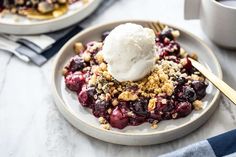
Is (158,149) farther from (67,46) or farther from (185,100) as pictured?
(67,46)

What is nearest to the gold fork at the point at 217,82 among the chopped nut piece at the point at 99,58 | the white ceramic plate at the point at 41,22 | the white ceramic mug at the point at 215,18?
the white ceramic mug at the point at 215,18

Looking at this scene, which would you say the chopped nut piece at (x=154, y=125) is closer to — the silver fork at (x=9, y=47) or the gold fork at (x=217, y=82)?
the gold fork at (x=217, y=82)

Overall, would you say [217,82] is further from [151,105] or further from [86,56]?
[86,56]

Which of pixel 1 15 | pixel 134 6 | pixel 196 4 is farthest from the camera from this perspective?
pixel 134 6

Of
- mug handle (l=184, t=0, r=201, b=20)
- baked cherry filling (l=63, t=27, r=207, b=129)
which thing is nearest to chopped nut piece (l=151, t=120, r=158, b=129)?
baked cherry filling (l=63, t=27, r=207, b=129)

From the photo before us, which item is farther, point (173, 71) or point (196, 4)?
point (196, 4)

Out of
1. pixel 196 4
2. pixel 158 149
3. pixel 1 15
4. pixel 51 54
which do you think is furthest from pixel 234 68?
pixel 1 15
